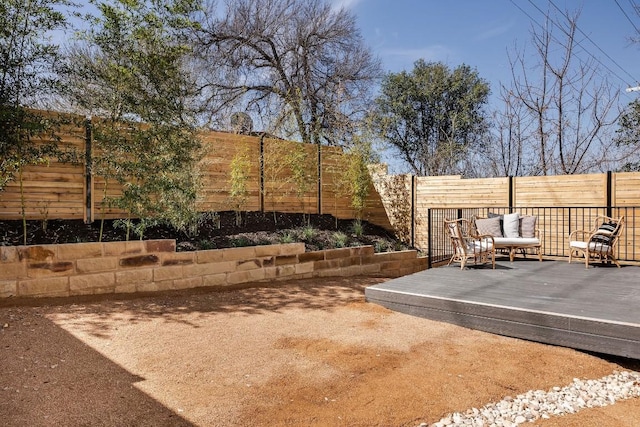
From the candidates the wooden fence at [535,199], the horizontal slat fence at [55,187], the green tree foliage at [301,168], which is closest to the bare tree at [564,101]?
the wooden fence at [535,199]

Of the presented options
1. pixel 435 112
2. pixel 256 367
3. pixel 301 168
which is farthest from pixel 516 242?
pixel 435 112

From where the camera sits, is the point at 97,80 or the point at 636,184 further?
the point at 636,184

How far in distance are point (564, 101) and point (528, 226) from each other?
5558 mm

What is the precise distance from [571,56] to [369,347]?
1054 cm

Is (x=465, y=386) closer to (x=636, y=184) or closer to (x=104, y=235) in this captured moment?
(x=104, y=235)

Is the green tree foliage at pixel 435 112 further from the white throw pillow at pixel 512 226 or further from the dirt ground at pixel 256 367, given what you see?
the dirt ground at pixel 256 367

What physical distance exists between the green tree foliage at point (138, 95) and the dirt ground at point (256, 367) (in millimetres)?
1663

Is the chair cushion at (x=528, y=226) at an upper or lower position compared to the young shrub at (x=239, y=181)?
lower

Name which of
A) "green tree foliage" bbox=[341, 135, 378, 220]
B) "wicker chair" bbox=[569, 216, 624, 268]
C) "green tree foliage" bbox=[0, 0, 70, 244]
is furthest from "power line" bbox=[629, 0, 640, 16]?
"green tree foliage" bbox=[0, 0, 70, 244]

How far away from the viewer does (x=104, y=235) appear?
5504 millimetres

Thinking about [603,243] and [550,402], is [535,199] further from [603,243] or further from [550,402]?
[550,402]

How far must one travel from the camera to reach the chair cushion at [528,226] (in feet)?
22.9

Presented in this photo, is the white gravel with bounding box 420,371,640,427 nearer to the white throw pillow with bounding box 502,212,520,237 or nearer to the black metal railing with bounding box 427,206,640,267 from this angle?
the black metal railing with bounding box 427,206,640,267

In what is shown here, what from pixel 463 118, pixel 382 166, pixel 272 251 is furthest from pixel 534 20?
pixel 272 251
